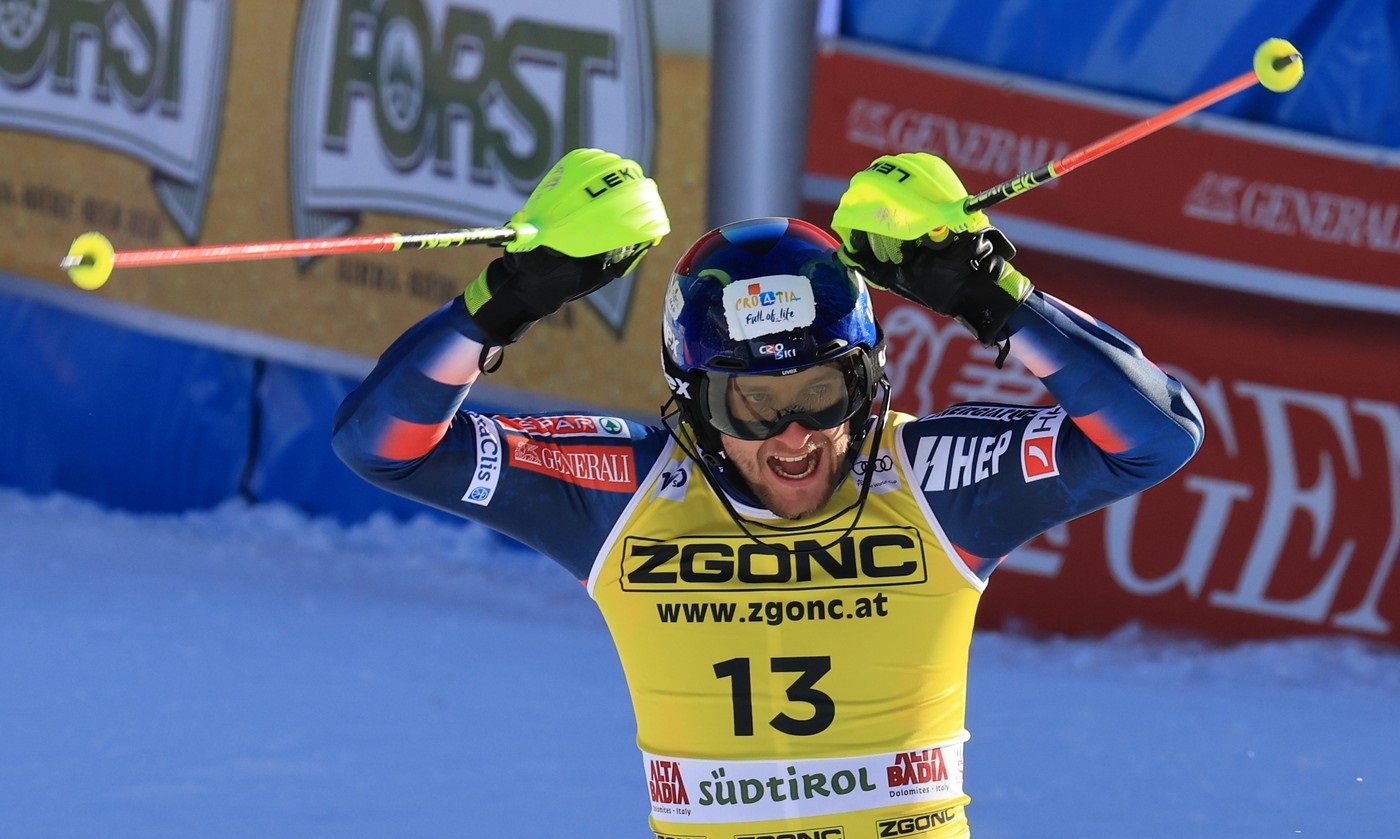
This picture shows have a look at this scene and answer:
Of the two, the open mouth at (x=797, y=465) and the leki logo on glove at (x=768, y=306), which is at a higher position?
the leki logo on glove at (x=768, y=306)

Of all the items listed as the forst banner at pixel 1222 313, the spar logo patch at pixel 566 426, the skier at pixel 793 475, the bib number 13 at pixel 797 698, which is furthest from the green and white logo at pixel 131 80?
the bib number 13 at pixel 797 698

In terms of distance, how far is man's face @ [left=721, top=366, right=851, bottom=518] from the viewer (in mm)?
2662

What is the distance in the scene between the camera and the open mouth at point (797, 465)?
270 cm

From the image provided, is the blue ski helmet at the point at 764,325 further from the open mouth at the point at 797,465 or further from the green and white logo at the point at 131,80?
the green and white logo at the point at 131,80

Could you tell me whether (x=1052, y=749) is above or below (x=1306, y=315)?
below

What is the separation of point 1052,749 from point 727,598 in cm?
231

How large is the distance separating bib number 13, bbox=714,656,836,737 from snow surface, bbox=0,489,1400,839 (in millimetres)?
1680

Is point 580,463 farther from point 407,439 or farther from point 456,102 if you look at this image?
point 456,102

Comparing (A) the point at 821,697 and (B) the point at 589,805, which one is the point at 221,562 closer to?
(B) the point at 589,805

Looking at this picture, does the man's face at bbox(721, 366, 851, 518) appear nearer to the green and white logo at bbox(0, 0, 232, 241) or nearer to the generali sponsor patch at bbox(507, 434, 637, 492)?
the generali sponsor patch at bbox(507, 434, 637, 492)

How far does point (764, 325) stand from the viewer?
2639mm

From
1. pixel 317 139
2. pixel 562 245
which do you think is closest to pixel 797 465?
pixel 562 245

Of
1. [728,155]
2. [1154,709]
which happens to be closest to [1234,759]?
[1154,709]

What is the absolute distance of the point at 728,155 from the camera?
575 cm
